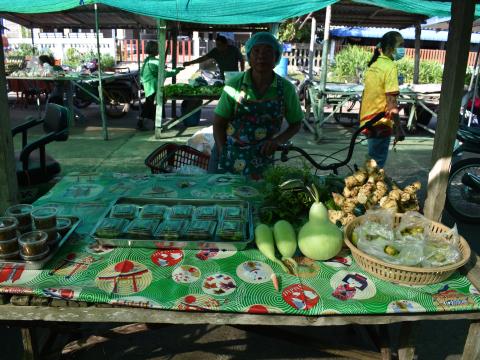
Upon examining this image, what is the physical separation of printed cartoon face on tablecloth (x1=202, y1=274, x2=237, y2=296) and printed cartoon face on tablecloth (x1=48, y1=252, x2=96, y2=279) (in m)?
0.48

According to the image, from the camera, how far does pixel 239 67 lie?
887 centimetres

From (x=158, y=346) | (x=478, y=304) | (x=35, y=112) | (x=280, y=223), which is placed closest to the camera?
(x=478, y=304)

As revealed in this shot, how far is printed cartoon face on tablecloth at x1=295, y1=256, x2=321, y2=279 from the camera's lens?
1531mm

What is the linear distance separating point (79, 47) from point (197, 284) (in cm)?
1926

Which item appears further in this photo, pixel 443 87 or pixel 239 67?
pixel 239 67

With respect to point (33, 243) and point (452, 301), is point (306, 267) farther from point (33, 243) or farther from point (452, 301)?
point (33, 243)

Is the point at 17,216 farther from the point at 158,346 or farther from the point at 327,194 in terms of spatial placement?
the point at 327,194

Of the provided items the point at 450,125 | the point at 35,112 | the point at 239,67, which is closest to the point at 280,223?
the point at 450,125

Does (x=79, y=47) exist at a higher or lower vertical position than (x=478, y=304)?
higher

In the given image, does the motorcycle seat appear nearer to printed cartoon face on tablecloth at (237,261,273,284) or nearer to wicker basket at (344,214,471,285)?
wicker basket at (344,214,471,285)

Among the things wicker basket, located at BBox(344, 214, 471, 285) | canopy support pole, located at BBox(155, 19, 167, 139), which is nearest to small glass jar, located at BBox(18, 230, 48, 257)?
wicker basket, located at BBox(344, 214, 471, 285)

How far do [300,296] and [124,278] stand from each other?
65 centimetres

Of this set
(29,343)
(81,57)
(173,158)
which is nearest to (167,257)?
(29,343)

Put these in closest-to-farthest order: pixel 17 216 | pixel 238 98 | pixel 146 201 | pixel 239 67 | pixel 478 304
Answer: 1. pixel 478 304
2. pixel 17 216
3. pixel 146 201
4. pixel 238 98
5. pixel 239 67
